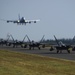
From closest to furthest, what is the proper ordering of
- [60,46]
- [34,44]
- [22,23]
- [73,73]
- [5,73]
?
1. [5,73]
2. [73,73]
3. [60,46]
4. [34,44]
5. [22,23]

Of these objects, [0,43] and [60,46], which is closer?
[60,46]

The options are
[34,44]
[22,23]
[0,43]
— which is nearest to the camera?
[34,44]

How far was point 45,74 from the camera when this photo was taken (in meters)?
22.2

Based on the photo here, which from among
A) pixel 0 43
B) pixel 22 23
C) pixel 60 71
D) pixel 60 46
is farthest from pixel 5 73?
pixel 22 23

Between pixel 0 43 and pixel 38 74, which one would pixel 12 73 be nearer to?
pixel 38 74

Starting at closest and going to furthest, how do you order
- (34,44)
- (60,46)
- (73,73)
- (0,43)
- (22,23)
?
(73,73) < (60,46) < (34,44) < (0,43) < (22,23)

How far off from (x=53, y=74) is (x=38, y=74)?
1.15 metres

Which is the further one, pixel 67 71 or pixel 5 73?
pixel 67 71

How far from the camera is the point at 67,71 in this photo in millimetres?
24172

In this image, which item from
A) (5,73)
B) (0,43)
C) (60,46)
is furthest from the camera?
(0,43)

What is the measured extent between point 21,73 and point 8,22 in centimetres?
12044

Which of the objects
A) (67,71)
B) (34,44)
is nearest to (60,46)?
(34,44)

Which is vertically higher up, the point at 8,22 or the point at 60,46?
the point at 8,22

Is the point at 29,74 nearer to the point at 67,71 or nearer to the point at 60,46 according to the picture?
Result: the point at 67,71
